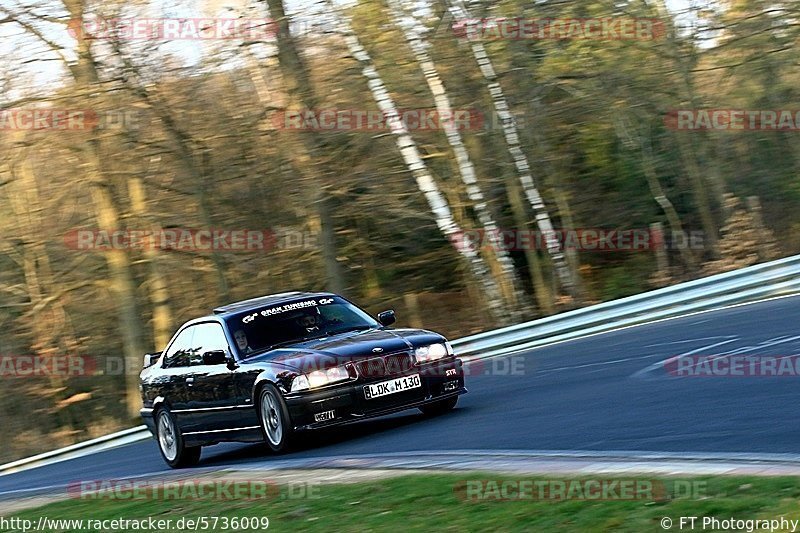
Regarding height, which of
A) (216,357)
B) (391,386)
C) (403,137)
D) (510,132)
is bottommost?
(391,386)

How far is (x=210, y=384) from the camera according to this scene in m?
12.2

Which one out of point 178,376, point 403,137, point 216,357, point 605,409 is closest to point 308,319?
point 216,357

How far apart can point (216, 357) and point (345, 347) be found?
151cm

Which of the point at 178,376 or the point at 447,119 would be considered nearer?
the point at 178,376

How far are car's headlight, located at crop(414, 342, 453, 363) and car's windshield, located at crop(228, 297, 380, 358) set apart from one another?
1.01 metres

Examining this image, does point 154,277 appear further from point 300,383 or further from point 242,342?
point 300,383

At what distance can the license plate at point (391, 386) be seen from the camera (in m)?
11.0

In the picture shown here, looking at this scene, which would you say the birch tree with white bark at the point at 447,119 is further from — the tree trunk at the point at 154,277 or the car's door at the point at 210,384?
the car's door at the point at 210,384

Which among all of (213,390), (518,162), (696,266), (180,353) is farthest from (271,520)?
(696,266)

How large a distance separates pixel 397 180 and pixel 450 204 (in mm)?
1826

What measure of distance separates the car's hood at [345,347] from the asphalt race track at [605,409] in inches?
31.2

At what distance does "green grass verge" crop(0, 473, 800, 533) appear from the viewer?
19.2 ft

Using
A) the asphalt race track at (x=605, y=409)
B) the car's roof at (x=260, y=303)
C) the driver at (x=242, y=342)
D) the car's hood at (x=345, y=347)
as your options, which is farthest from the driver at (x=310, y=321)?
the asphalt race track at (x=605, y=409)

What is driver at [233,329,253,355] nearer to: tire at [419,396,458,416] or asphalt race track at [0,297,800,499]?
asphalt race track at [0,297,800,499]
